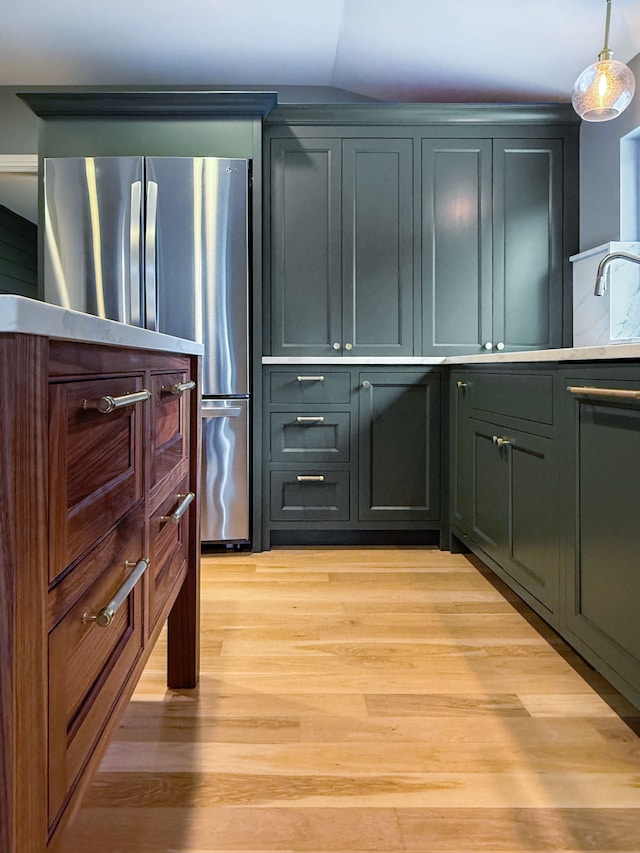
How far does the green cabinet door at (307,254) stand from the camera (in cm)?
316

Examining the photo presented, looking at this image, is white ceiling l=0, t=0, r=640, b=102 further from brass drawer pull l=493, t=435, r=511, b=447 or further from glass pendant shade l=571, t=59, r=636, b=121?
brass drawer pull l=493, t=435, r=511, b=447

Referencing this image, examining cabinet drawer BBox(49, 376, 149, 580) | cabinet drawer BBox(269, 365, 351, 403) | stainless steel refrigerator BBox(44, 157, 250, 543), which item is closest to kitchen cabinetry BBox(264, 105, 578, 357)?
cabinet drawer BBox(269, 365, 351, 403)

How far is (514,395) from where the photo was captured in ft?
7.27

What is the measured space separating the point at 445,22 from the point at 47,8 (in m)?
1.74

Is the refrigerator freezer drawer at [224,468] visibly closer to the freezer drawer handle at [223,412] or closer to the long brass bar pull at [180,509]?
the freezer drawer handle at [223,412]

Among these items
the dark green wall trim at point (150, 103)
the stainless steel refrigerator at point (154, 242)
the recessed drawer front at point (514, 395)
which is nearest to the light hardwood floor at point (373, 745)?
the recessed drawer front at point (514, 395)

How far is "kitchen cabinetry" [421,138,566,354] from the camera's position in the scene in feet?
10.6

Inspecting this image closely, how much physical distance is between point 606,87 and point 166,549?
211cm

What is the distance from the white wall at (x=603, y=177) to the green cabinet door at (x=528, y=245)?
0.37ft

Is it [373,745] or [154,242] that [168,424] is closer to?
[373,745]

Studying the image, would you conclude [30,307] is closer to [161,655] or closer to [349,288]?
[161,655]

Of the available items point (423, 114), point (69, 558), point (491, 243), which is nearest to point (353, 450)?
point (491, 243)

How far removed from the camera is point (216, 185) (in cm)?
297

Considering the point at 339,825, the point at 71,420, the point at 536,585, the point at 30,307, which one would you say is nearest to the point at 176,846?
the point at 339,825
